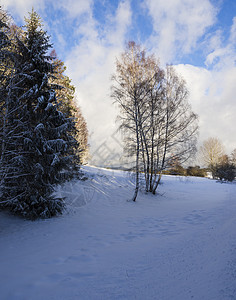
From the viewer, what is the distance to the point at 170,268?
272 centimetres

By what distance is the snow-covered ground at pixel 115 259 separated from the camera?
86.4 inches

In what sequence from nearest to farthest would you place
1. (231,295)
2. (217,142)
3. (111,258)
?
(231,295) < (111,258) < (217,142)

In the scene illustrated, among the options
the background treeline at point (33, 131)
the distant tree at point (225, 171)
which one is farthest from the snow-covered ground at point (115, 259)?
the distant tree at point (225, 171)

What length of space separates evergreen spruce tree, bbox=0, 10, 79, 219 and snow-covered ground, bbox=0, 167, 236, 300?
86 centimetres

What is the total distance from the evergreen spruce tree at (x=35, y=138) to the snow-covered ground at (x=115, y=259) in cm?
86

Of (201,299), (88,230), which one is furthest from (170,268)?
(88,230)

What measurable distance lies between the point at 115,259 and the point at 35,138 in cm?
497

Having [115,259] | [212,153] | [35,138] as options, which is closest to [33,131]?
[35,138]

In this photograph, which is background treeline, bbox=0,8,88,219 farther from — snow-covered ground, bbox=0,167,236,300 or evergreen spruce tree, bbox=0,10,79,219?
snow-covered ground, bbox=0,167,236,300

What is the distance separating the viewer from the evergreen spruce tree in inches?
228

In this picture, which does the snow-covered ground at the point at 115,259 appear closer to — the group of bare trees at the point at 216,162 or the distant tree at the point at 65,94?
the distant tree at the point at 65,94

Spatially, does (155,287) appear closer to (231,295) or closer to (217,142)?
(231,295)

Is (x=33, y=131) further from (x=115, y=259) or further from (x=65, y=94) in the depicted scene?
(x=65, y=94)

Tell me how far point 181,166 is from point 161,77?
6.29 meters
